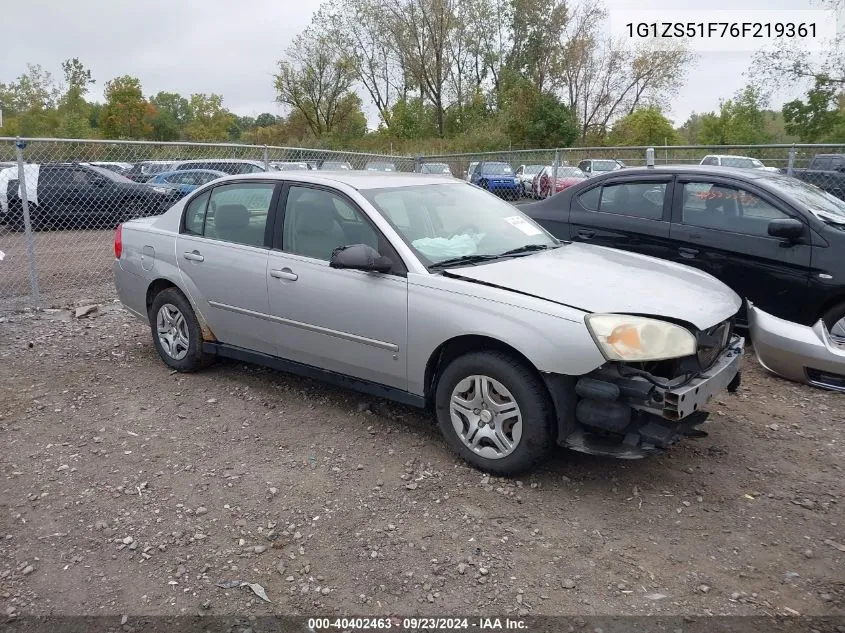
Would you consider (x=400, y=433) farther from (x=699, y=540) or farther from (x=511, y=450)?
(x=699, y=540)

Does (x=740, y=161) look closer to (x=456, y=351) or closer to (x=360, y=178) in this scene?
(x=360, y=178)

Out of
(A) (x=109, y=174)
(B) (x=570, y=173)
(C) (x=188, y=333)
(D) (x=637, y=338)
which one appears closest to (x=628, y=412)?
(D) (x=637, y=338)

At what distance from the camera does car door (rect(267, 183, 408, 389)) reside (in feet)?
13.3

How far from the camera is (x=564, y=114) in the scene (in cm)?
4041

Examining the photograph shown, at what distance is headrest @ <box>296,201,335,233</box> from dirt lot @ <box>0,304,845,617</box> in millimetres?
1224

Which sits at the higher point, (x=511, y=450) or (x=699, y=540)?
(x=511, y=450)

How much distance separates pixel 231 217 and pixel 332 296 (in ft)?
4.26

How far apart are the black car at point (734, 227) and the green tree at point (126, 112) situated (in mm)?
55478

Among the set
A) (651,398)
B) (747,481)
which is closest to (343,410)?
(651,398)

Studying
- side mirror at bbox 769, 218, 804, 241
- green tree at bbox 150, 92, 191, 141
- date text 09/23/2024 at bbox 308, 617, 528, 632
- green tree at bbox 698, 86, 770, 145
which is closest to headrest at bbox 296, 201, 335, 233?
date text 09/23/2024 at bbox 308, 617, 528, 632

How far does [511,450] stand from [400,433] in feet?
3.18

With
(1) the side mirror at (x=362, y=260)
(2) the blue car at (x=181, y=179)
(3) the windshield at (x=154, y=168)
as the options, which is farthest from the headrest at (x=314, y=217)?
(3) the windshield at (x=154, y=168)

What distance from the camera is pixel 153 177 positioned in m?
12.4

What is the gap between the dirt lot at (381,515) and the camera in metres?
2.85
